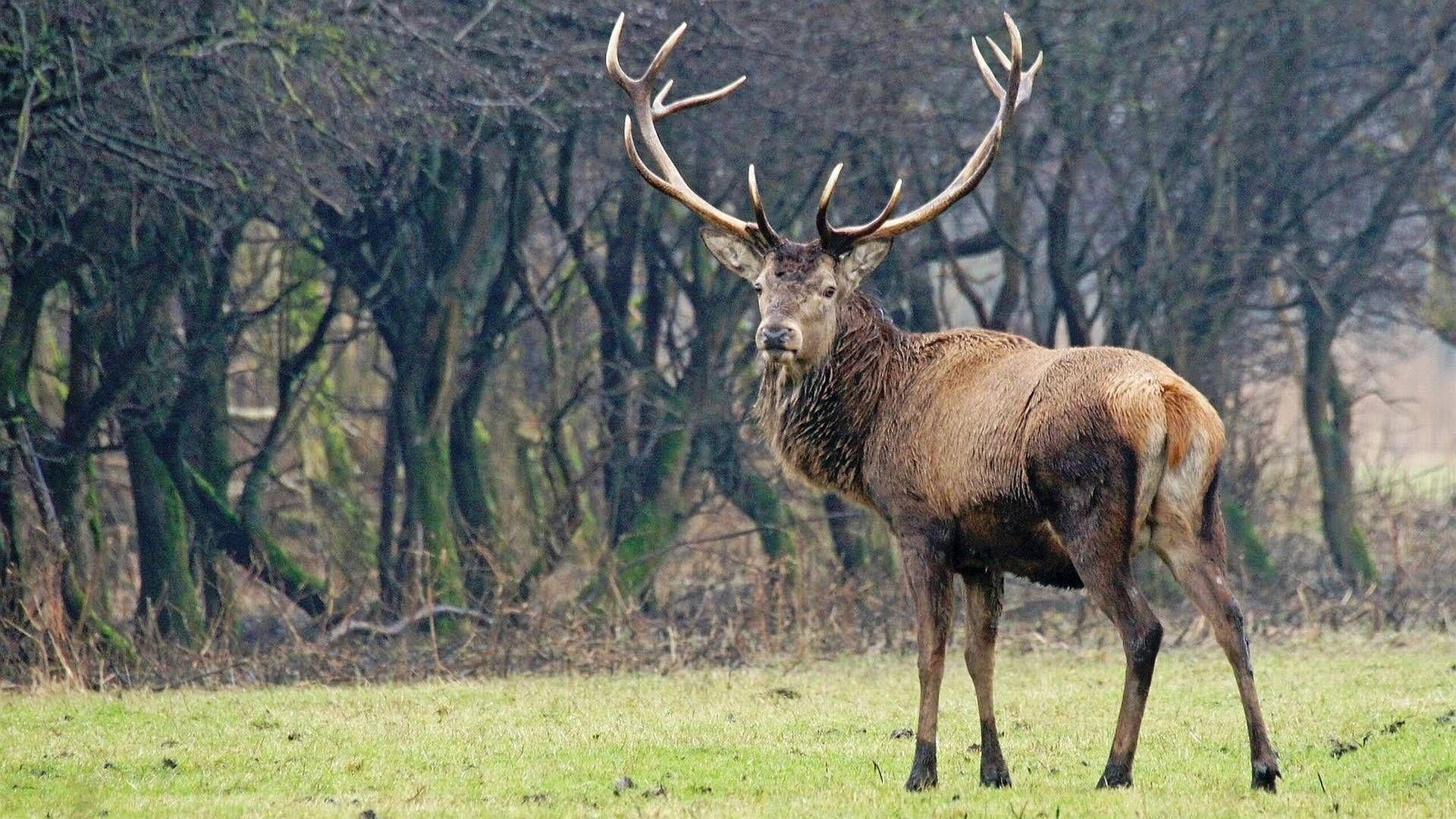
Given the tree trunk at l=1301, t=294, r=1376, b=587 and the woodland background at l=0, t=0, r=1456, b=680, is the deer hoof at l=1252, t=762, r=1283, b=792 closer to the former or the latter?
the woodland background at l=0, t=0, r=1456, b=680

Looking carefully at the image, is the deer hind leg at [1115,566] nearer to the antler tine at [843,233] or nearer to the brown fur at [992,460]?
the brown fur at [992,460]

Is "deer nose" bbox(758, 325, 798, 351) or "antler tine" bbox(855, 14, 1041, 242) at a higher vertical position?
"antler tine" bbox(855, 14, 1041, 242)

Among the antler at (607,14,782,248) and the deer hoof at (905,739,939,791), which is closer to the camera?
the deer hoof at (905,739,939,791)

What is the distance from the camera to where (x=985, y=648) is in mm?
8938

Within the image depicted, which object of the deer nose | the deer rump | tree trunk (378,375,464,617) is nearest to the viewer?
the deer rump

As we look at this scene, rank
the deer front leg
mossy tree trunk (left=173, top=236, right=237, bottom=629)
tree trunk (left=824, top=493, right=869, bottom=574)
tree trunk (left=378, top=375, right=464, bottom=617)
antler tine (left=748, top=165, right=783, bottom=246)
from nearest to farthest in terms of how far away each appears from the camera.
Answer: the deer front leg
antler tine (left=748, top=165, right=783, bottom=246)
mossy tree trunk (left=173, top=236, right=237, bottom=629)
tree trunk (left=378, top=375, right=464, bottom=617)
tree trunk (left=824, top=493, right=869, bottom=574)

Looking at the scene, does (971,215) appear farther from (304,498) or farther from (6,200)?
(6,200)

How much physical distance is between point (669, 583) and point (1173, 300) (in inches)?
203

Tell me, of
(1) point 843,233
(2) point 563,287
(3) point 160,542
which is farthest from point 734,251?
(2) point 563,287

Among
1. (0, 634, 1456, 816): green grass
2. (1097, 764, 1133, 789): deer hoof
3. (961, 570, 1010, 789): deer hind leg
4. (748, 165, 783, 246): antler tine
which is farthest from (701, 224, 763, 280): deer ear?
(1097, 764, 1133, 789): deer hoof

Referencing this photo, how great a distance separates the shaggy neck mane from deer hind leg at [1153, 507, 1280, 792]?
1708 millimetres

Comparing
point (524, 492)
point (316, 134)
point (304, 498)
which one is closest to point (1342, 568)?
point (524, 492)

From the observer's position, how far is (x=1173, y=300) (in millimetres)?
18484

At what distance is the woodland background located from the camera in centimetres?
1372
